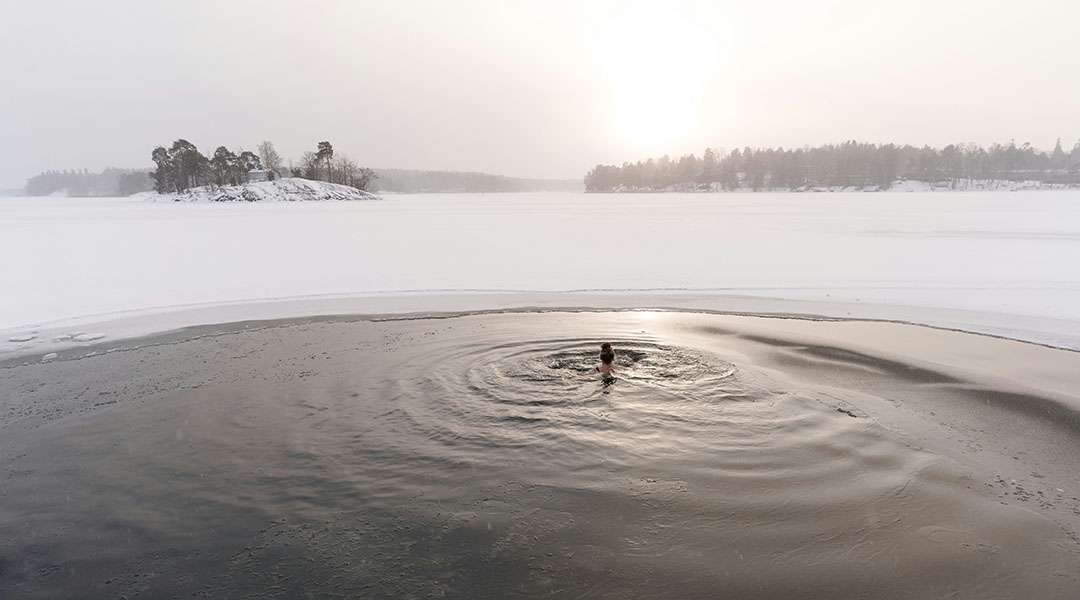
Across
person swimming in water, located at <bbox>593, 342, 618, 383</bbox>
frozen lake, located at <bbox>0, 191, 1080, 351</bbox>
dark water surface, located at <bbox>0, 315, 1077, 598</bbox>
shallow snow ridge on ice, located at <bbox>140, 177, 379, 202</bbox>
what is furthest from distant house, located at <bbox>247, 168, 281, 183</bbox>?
person swimming in water, located at <bbox>593, 342, 618, 383</bbox>

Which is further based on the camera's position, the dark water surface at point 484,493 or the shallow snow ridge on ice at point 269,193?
the shallow snow ridge on ice at point 269,193

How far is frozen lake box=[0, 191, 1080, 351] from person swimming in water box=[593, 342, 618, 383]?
18.3 feet

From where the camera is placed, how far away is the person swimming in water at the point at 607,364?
359 inches

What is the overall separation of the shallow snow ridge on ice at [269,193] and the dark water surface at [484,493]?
302 feet

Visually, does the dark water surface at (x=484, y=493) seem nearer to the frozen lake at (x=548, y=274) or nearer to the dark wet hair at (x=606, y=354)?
the dark wet hair at (x=606, y=354)

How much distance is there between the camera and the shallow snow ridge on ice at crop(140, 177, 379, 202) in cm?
9106

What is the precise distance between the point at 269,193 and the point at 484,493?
101m

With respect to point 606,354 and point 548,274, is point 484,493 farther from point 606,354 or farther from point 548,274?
point 548,274

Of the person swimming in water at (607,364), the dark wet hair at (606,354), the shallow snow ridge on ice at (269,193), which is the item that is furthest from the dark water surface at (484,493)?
the shallow snow ridge on ice at (269,193)

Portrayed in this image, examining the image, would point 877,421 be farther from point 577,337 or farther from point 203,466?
point 203,466

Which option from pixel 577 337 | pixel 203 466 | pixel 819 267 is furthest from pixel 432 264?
pixel 203 466

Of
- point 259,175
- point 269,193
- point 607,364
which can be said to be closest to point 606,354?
point 607,364

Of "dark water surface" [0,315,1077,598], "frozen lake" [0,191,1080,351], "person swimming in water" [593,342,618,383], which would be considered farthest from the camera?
"frozen lake" [0,191,1080,351]

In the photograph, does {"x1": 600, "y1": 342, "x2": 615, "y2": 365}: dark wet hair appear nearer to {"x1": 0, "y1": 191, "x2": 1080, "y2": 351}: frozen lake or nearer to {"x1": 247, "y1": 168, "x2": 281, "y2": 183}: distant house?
{"x1": 0, "y1": 191, "x2": 1080, "y2": 351}: frozen lake
